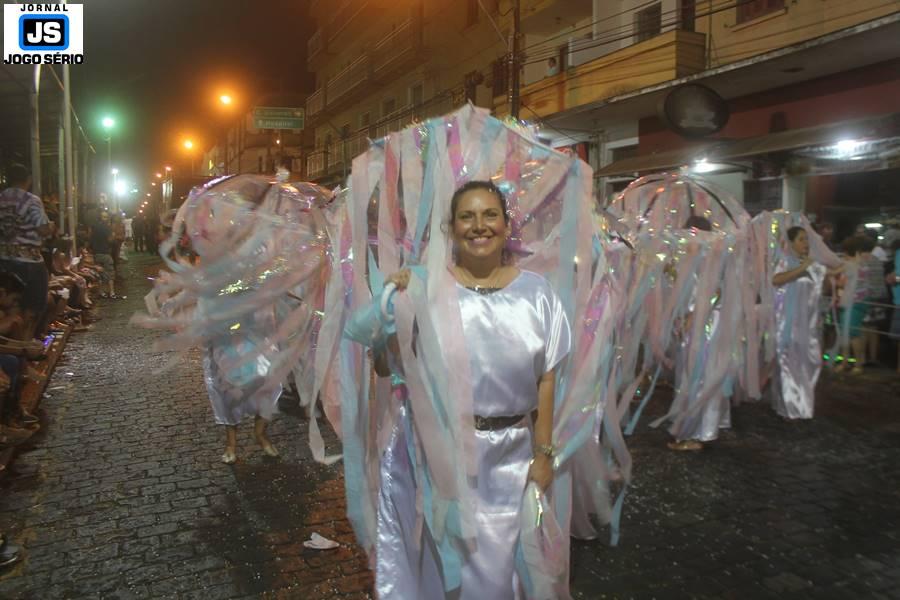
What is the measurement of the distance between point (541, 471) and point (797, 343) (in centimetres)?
532

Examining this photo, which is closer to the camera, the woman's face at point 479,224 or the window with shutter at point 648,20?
the woman's face at point 479,224

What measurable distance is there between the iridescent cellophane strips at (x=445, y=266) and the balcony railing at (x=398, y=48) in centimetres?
2338

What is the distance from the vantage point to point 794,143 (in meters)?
10.2

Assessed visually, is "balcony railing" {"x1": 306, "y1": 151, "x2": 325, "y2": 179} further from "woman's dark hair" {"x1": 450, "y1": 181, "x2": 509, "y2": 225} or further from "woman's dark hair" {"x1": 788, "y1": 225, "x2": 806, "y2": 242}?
"woman's dark hair" {"x1": 450, "y1": 181, "x2": 509, "y2": 225}

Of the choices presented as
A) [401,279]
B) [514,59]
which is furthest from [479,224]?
[514,59]

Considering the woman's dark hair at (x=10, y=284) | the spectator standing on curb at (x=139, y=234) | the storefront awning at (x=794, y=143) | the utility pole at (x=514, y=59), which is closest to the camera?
the woman's dark hair at (x=10, y=284)

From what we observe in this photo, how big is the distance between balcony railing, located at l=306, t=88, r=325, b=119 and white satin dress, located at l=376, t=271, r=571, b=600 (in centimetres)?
3675

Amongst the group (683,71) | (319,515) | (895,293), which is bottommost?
(319,515)

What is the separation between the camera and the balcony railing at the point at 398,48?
24938 millimetres

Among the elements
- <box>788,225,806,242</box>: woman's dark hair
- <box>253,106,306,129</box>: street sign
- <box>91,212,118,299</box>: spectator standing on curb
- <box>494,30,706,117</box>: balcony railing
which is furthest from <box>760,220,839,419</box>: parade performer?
<box>253,106,306,129</box>: street sign

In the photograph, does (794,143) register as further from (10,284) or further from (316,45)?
(316,45)

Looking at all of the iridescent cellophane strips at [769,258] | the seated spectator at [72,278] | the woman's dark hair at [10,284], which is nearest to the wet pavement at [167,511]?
the woman's dark hair at [10,284]

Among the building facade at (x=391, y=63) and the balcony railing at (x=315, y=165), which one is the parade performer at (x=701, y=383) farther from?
the balcony railing at (x=315, y=165)

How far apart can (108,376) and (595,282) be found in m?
7.22
